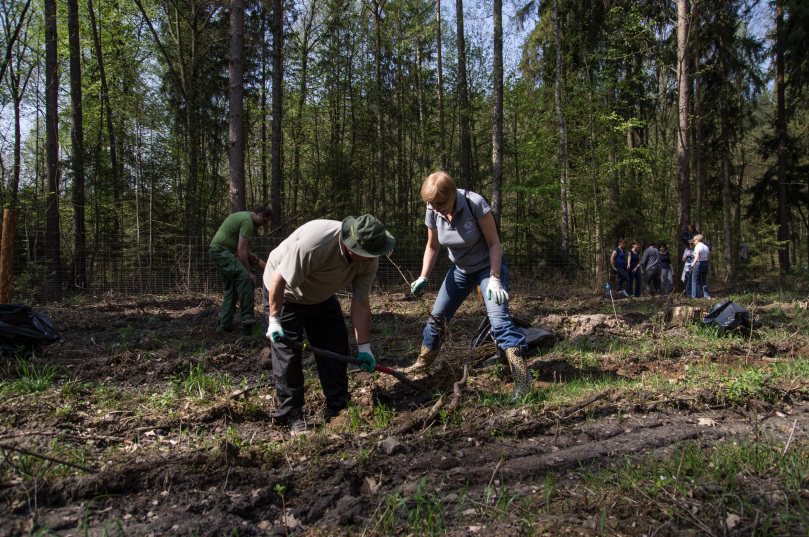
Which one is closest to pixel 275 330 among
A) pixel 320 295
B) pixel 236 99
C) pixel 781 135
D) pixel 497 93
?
pixel 320 295

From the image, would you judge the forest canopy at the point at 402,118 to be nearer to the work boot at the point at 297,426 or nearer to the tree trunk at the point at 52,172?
the tree trunk at the point at 52,172

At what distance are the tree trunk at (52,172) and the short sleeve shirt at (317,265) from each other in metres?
10.3

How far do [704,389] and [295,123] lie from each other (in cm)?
2050

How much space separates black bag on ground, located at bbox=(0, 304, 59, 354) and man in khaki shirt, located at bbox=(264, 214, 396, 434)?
2.71m

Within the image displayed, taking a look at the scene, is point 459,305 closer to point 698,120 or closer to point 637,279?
point 637,279

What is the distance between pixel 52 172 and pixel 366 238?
12.9 metres

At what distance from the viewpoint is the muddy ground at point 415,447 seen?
1.99m

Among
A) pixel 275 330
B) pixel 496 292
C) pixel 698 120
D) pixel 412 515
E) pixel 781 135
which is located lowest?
pixel 412 515

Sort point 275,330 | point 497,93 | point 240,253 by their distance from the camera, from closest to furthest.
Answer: point 275,330
point 240,253
point 497,93

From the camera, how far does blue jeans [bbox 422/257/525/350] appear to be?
140 inches

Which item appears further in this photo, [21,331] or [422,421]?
[21,331]

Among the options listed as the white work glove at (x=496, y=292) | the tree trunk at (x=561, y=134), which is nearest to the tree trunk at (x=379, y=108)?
the tree trunk at (x=561, y=134)

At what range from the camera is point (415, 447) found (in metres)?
2.71

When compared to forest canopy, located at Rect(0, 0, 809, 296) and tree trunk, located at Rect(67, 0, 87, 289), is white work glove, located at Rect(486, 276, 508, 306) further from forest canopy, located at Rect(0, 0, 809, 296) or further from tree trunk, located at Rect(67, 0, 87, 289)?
tree trunk, located at Rect(67, 0, 87, 289)
